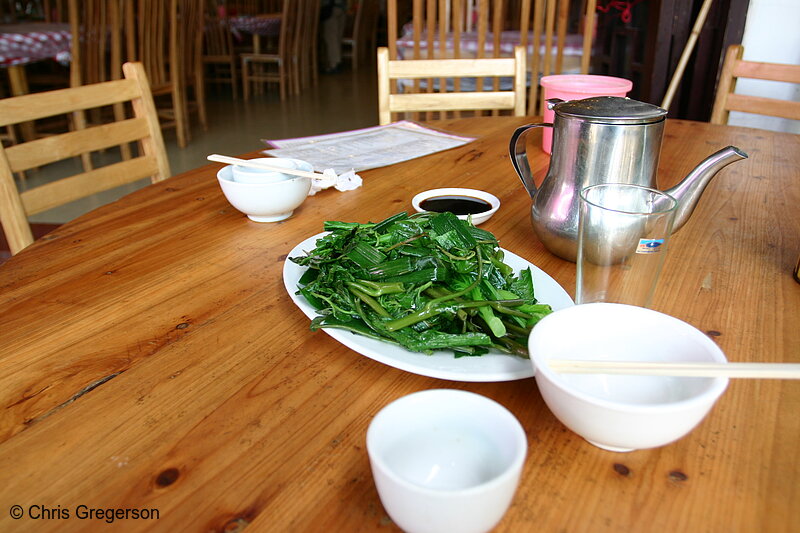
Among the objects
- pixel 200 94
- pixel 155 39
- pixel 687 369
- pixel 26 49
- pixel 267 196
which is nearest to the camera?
pixel 687 369

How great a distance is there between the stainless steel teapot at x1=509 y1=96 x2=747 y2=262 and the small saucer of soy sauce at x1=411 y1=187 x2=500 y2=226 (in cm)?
15

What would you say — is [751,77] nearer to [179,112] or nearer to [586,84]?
[586,84]

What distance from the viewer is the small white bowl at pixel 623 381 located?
0.43m

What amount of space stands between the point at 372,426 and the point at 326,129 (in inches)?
189

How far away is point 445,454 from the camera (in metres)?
0.45

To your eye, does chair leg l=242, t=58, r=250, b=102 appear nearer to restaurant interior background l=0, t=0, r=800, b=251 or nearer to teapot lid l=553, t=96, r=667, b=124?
restaurant interior background l=0, t=0, r=800, b=251

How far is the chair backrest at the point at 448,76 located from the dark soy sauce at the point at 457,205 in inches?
33.8

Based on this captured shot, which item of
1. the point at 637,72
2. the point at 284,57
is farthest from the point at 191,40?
the point at 637,72

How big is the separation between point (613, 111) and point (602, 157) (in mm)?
59

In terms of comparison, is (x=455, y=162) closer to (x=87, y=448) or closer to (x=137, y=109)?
(x=137, y=109)

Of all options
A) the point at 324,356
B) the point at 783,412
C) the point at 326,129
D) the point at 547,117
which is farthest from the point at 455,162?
the point at 326,129

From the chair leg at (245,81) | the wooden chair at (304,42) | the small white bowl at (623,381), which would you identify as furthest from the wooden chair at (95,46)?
the small white bowl at (623,381)

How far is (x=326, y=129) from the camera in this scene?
4.98 metres

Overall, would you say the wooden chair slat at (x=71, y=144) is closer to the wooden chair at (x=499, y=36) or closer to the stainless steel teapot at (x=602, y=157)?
the stainless steel teapot at (x=602, y=157)
